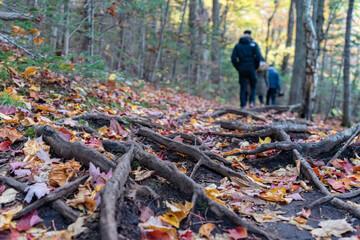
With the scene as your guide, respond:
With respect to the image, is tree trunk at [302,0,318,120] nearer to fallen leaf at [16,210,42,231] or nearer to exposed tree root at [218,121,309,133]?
exposed tree root at [218,121,309,133]

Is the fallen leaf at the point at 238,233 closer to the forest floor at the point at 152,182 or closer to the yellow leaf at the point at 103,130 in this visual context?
the forest floor at the point at 152,182

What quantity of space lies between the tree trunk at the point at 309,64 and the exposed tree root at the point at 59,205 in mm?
7971

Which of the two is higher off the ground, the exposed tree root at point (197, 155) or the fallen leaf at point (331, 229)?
the exposed tree root at point (197, 155)

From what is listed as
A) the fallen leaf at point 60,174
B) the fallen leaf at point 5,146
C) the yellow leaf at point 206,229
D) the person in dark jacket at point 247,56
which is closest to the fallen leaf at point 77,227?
the fallen leaf at point 60,174

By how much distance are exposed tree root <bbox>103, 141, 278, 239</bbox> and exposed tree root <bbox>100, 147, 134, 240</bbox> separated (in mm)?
381

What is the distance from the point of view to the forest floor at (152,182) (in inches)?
71.7

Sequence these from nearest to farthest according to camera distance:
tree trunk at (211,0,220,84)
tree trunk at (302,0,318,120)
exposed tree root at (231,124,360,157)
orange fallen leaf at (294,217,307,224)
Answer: orange fallen leaf at (294,217,307,224)
exposed tree root at (231,124,360,157)
tree trunk at (302,0,318,120)
tree trunk at (211,0,220,84)

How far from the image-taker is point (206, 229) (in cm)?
188

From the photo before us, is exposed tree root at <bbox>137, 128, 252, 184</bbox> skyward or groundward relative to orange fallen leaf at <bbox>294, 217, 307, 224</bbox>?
skyward

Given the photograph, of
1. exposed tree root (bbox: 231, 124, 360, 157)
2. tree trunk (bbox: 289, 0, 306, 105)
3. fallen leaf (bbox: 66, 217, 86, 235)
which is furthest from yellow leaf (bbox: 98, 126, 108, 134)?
tree trunk (bbox: 289, 0, 306, 105)

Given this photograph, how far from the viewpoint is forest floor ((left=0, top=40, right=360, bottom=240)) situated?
1.82 meters

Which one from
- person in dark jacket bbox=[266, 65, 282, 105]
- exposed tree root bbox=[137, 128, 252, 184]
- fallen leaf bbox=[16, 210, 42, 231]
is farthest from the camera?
person in dark jacket bbox=[266, 65, 282, 105]

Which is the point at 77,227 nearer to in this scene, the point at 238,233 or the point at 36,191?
the point at 36,191

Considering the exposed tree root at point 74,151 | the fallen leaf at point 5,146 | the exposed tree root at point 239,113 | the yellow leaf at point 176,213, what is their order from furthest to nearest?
the exposed tree root at point 239,113 → the fallen leaf at point 5,146 → the exposed tree root at point 74,151 → the yellow leaf at point 176,213
